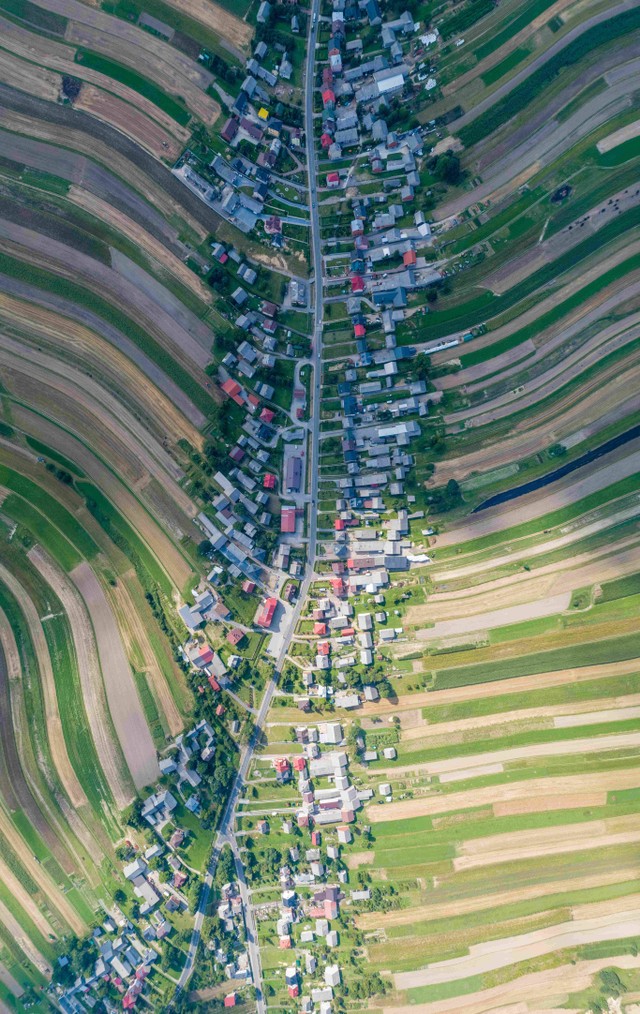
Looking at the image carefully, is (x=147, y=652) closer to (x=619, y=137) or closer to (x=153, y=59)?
(x=153, y=59)

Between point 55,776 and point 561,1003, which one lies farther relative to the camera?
point 55,776

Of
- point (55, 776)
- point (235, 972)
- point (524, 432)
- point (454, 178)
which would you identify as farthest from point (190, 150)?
point (235, 972)

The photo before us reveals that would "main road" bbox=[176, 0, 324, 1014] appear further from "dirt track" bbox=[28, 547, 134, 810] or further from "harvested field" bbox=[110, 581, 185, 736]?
"dirt track" bbox=[28, 547, 134, 810]

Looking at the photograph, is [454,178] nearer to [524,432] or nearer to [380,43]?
[380,43]

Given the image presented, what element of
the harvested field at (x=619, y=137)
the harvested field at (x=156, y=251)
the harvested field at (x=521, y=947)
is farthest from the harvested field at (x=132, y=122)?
the harvested field at (x=521, y=947)

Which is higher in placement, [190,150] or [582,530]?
[190,150]

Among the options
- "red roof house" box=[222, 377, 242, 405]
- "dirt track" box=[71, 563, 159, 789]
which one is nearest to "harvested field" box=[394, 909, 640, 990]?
"dirt track" box=[71, 563, 159, 789]
